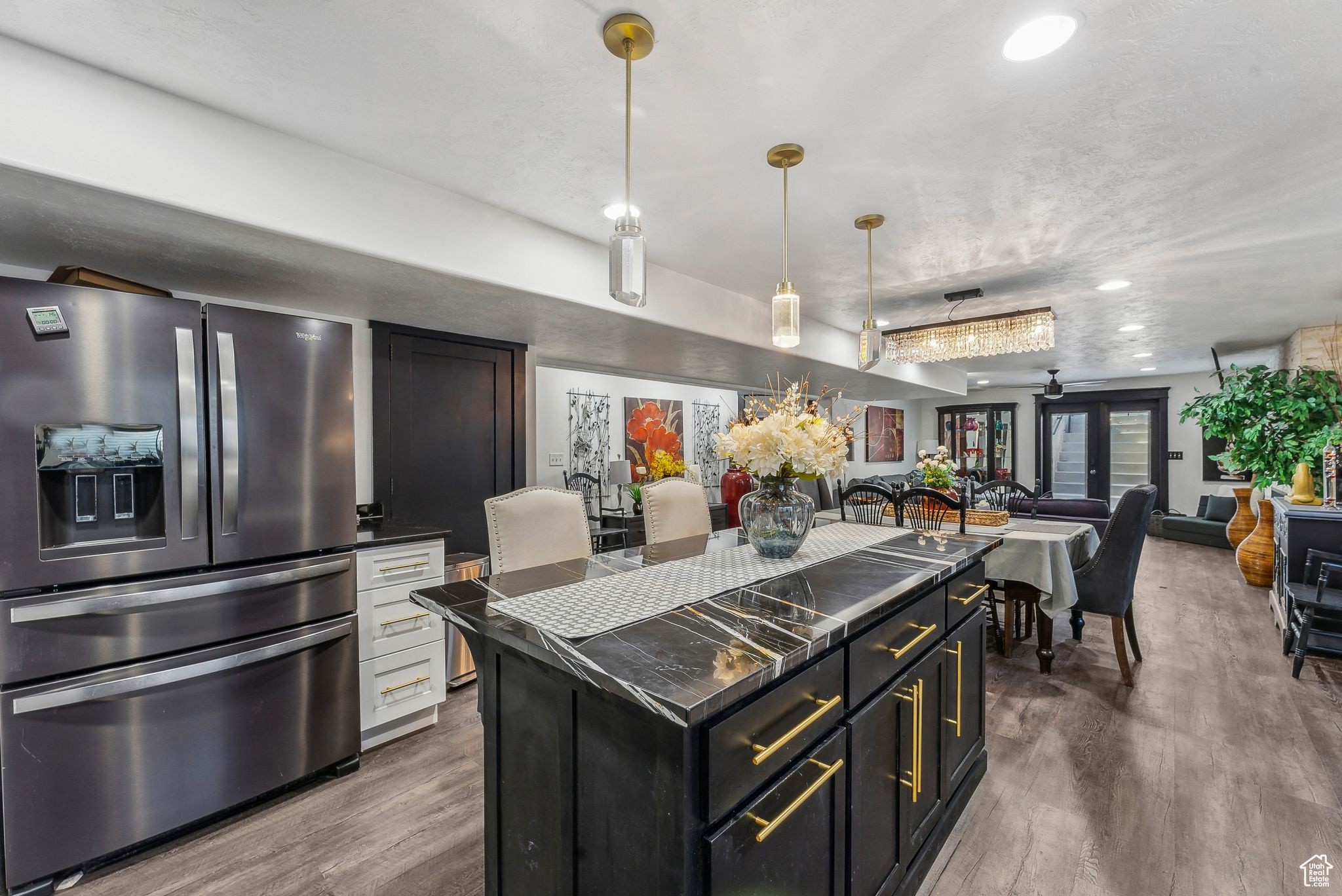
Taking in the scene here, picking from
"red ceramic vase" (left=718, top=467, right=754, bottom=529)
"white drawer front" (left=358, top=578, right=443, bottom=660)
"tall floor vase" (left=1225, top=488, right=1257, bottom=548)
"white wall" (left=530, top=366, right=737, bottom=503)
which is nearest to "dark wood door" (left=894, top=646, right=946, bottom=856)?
"white drawer front" (left=358, top=578, right=443, bottom=660)

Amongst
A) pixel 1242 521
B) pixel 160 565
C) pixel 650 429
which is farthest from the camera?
pixel 650 429

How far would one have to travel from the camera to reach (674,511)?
2.71 m

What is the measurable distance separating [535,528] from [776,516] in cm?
89

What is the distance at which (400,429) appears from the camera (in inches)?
138

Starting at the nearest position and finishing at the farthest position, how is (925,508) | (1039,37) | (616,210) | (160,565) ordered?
(1039,37)
(160,565)
(616,210)
(925,508)

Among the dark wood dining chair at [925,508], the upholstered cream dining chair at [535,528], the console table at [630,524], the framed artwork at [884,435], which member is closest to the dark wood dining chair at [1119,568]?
the dark wood dining chair at [925,508]

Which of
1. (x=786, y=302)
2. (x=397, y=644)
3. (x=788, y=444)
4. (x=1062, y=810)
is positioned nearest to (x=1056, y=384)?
(x=1062, y=810)

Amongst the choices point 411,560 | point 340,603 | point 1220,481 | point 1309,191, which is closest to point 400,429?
point 411,560

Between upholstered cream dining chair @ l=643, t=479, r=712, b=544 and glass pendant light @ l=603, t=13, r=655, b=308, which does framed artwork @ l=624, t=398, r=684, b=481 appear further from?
glass pendant light @ l=603, t=13, r=655, b=308

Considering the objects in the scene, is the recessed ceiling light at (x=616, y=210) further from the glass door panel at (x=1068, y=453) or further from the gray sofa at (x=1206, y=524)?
the glass door panel at (x=1068, y=453)

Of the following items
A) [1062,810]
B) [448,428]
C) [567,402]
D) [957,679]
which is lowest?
[1062,810]

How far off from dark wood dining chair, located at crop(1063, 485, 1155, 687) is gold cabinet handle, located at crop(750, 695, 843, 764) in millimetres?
2717

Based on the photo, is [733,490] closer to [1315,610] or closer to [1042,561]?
[1042,561]

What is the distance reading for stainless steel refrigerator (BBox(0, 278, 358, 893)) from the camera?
173 cm
